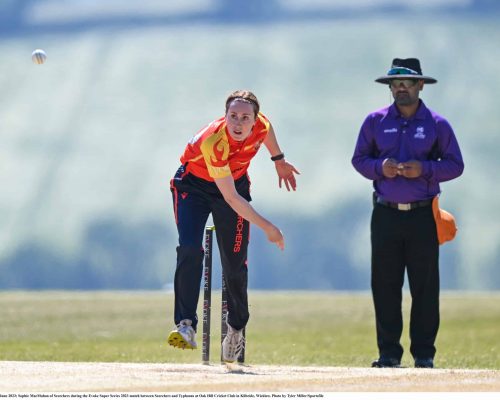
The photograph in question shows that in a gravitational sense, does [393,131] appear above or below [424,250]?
above

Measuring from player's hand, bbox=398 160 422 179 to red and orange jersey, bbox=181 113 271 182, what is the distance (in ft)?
3.78

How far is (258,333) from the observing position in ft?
66.6

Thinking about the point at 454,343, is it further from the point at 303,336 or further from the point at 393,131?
the point at 393,131

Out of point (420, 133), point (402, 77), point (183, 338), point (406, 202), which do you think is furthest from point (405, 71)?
point (183, 338)

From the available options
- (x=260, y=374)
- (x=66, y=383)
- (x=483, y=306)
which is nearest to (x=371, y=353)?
(x=260, y=374)

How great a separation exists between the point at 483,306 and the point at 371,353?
1738cm

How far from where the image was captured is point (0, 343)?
15938 mm

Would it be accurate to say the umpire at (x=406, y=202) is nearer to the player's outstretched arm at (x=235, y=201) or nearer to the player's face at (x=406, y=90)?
the player's face at (x=406, y=90)

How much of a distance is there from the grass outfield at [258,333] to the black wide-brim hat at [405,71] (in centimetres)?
284

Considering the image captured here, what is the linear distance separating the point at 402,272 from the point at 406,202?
586mm

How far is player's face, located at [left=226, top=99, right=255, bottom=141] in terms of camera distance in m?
8.43

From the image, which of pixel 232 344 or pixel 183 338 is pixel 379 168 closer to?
pixel 232 344

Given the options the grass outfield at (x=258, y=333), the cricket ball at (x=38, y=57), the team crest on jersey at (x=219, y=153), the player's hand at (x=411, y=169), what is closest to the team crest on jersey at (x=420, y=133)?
the player's hand at (x=411, y=169)

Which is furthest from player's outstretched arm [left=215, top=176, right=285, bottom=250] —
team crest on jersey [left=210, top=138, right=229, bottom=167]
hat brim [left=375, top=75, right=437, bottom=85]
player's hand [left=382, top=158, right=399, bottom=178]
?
hat brim [left=375, top=75, right=437, bottom=85]
